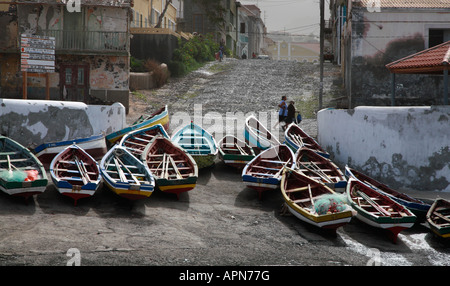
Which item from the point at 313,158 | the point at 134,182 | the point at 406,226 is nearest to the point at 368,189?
the point at 406,226

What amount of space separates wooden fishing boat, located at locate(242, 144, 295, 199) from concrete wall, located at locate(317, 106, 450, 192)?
2.43m

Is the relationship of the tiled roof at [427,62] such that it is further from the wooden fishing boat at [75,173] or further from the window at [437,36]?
the wooden fishing boat at [75,173]

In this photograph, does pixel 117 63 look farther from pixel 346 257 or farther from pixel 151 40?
pixel 346 257

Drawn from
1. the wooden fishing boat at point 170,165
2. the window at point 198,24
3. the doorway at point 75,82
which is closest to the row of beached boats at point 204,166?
the wooden fishing boat at point 170,165

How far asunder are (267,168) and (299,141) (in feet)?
12.8

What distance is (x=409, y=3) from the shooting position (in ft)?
86.6

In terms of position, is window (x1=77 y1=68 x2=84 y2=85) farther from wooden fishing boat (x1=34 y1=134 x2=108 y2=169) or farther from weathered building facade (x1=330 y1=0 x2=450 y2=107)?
weathered building facade (x1=330 y1=0 x2=450 y2=107)

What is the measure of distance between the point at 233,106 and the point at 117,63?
6983 mm

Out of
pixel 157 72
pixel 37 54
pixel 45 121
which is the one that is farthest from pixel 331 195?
pixel 157 72

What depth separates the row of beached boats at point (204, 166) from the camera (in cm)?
1354

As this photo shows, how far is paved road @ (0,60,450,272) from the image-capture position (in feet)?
35.9
